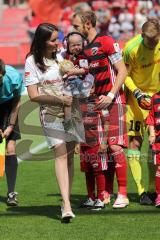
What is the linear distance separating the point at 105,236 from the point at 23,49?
1966 centimetres

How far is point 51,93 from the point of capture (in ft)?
23.9

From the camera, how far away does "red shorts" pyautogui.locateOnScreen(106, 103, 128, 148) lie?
800 centimetres

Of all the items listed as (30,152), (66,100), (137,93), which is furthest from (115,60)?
(30,152)

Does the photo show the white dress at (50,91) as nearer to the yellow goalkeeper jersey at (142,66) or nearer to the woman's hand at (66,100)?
the woman's hand at (66,100)

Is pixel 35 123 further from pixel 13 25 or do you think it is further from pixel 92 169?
pixel 13 25

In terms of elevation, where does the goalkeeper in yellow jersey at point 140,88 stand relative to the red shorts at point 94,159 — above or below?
above

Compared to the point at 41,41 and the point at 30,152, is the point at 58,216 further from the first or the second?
the point at 30,152

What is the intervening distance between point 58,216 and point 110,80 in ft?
4.78

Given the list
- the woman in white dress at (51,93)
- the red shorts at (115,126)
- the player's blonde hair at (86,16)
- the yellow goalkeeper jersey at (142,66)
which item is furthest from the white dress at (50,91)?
the yellow goalkeeper jersey at (142,66)

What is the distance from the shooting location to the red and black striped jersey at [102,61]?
7793mm

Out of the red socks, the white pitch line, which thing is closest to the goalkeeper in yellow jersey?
the red socks

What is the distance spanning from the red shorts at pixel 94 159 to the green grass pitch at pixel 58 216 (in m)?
0.43

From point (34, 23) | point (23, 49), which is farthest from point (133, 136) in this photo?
point (34, 23)

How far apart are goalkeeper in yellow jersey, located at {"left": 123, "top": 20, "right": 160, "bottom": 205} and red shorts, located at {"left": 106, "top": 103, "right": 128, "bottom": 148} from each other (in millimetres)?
334
